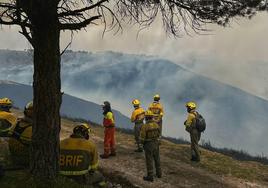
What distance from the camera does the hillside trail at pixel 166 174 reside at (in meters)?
16.6

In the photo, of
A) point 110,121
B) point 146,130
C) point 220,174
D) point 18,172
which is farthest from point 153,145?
point 18,172

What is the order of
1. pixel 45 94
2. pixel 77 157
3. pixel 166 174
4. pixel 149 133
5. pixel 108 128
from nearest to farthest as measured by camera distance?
pixel 45 94
pixel 77 157
pixel 149 133
pixel 166 174
pixel 108 128

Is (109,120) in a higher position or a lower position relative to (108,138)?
higher

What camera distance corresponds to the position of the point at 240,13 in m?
12.5

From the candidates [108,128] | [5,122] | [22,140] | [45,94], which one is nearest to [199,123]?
[108,128]

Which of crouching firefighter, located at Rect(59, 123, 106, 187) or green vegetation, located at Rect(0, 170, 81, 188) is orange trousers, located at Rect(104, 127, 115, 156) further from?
green vegetation, located at Rect(0, 170, 81, 188)

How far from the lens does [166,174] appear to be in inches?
702

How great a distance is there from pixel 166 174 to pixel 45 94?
27.0 feet

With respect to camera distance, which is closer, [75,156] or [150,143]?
[75,156]

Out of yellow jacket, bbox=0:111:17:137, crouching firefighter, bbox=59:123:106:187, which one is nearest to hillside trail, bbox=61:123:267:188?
yellow jacket, bbox=0:111:17:137

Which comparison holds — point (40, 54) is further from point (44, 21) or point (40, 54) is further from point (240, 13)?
point (240, 13)

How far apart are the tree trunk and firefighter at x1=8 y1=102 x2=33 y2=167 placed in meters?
1.86

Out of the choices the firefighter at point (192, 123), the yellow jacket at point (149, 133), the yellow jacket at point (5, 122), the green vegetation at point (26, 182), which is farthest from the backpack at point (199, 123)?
the green vegetation at point (26, 182)

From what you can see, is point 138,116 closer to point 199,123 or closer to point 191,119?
point 191,119
